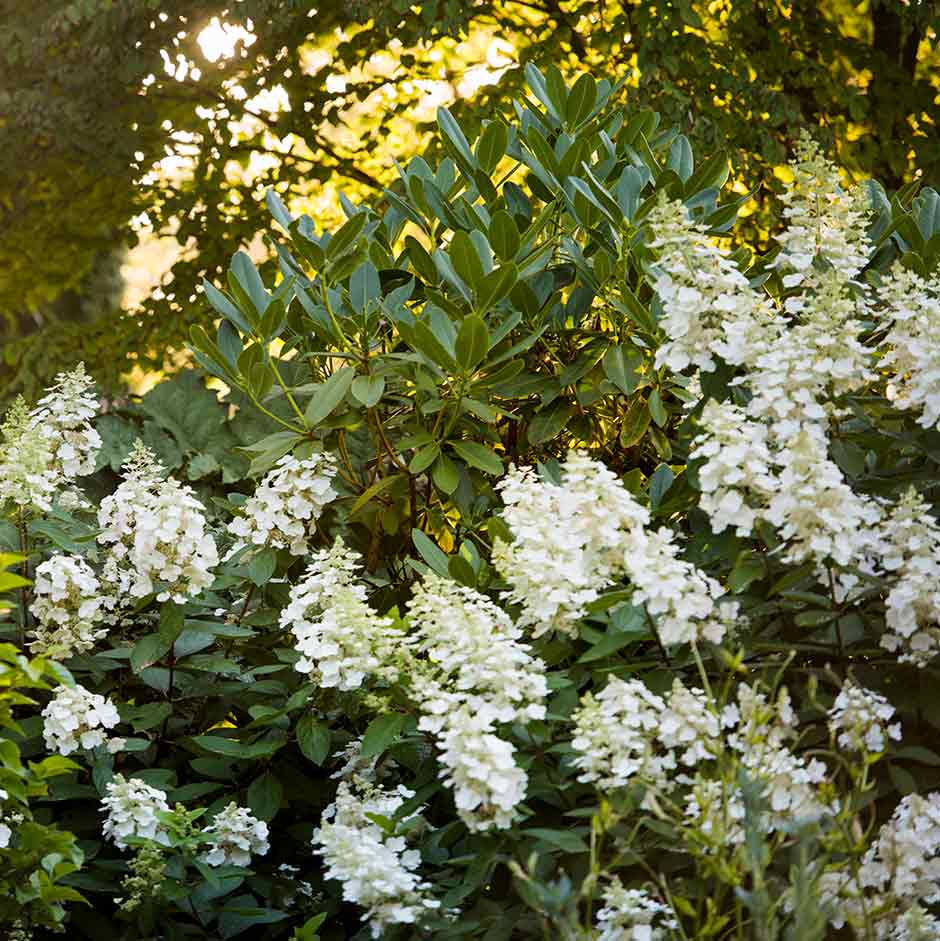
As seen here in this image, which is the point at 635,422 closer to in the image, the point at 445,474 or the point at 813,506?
the point at 445,474

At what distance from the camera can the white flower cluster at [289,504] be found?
2.78 meters

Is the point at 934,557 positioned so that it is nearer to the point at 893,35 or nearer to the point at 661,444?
the point at 661,444

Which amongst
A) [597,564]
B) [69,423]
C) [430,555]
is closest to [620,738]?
[597,564]

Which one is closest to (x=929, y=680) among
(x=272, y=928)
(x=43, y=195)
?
(x=272, y=928)

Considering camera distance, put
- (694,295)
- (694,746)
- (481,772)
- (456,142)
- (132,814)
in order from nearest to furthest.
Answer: (481,772) → (694,746) → (694,295) → (132,814) → (456,142)

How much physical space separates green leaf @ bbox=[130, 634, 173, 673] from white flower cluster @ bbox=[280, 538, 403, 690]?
1.35ft

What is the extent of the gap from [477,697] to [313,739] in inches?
25.2

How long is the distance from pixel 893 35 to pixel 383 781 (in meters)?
5.49

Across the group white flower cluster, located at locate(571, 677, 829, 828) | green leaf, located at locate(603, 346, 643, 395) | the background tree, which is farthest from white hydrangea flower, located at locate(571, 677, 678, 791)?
the background tree

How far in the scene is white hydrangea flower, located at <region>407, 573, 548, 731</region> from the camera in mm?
2064

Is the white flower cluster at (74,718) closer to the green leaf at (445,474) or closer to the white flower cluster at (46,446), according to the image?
the white flower cluster at (46,446)

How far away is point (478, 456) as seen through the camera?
2877mm

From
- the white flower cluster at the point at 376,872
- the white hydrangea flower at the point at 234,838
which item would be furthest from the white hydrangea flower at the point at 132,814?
the white flower cluster at the point at 376,872

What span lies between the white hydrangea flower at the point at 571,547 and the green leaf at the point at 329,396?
0.66 metres
